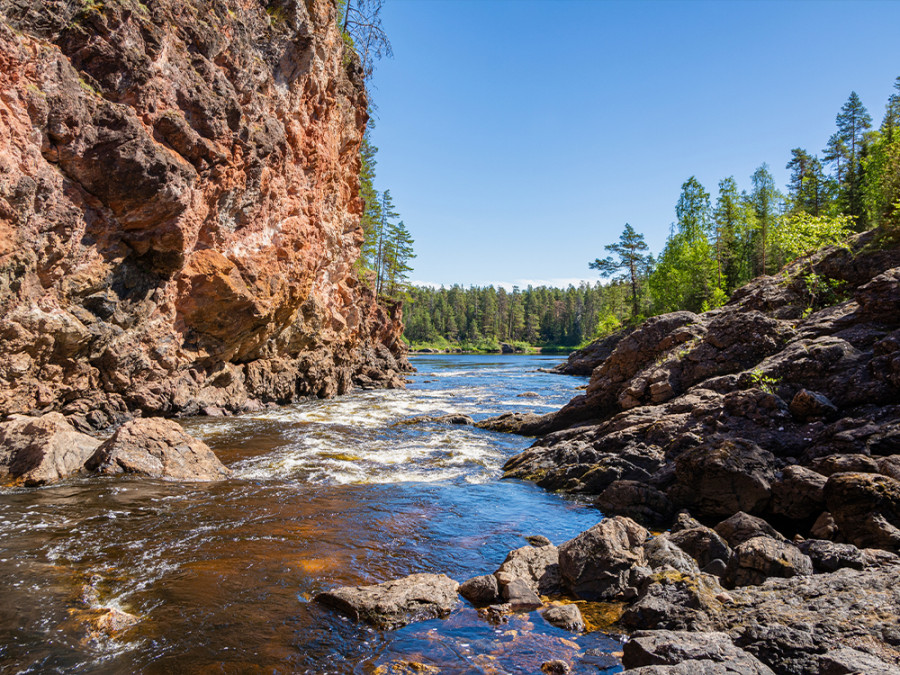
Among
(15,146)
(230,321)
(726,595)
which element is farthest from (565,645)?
(230,321)

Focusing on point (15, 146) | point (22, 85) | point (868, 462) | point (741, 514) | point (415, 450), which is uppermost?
point (22, 85)

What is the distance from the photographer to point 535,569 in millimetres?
7066

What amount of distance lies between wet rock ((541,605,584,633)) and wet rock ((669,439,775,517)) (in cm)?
491

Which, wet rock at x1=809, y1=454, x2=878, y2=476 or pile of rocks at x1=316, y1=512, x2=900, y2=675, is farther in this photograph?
wet rock at x1=809, y1=454, x2=878, y2=476

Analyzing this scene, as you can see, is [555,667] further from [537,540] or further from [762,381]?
[762,381]

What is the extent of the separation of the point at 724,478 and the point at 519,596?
17.7 feet

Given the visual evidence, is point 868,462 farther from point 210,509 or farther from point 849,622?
point 210,509

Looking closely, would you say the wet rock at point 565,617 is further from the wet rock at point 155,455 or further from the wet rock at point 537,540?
the wet rock at point 155,455

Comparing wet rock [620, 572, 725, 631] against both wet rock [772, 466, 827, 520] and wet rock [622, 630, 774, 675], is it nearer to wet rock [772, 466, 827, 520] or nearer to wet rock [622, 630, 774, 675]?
wet rock [622, 630, 774, 675]

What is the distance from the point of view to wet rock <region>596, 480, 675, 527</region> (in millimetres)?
9727

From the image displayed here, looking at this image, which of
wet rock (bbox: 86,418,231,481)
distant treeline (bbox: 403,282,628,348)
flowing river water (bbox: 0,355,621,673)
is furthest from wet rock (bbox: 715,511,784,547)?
distant treeline (bbox: 403,282,628,348)

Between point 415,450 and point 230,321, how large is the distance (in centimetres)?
991

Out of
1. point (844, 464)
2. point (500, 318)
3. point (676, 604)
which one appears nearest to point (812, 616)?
point (676, 604)

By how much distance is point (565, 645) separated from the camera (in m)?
5.36
